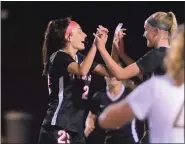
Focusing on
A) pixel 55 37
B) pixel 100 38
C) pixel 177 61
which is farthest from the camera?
pixel 55 37

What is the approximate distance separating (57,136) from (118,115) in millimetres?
1757

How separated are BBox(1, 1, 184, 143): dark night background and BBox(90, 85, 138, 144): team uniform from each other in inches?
37.1

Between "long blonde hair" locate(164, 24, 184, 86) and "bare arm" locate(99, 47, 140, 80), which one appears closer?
"long blonde hair" locate(164, 24, 184, 86)

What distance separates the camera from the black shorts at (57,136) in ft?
11.6

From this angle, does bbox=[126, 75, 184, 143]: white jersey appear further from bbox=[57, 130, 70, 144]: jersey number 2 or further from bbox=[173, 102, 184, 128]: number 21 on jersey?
bbox=[57, 130, 70, 144]: jersey number 2

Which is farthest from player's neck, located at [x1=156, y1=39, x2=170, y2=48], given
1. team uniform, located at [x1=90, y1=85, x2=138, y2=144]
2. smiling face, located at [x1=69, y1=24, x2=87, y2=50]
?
team uniform, located at [x1=90, y1=85, x2=138, y2=144]

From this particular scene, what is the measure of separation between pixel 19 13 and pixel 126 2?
1343mm

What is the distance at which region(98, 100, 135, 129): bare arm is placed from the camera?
5.99 ft

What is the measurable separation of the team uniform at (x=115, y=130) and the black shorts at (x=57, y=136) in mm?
919

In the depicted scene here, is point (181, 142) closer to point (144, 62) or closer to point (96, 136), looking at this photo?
point (144, 62)

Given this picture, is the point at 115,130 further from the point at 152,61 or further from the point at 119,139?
the point at 152,61

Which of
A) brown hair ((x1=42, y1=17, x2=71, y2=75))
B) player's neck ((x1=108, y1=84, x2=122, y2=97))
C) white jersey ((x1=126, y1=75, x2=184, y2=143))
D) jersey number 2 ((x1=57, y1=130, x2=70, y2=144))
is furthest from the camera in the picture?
player's neck ((x1=108, y1=84, x2=122, y2=97))

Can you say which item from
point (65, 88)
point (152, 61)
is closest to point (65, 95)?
point (65, 88)

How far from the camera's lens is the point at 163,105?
1834 mm
